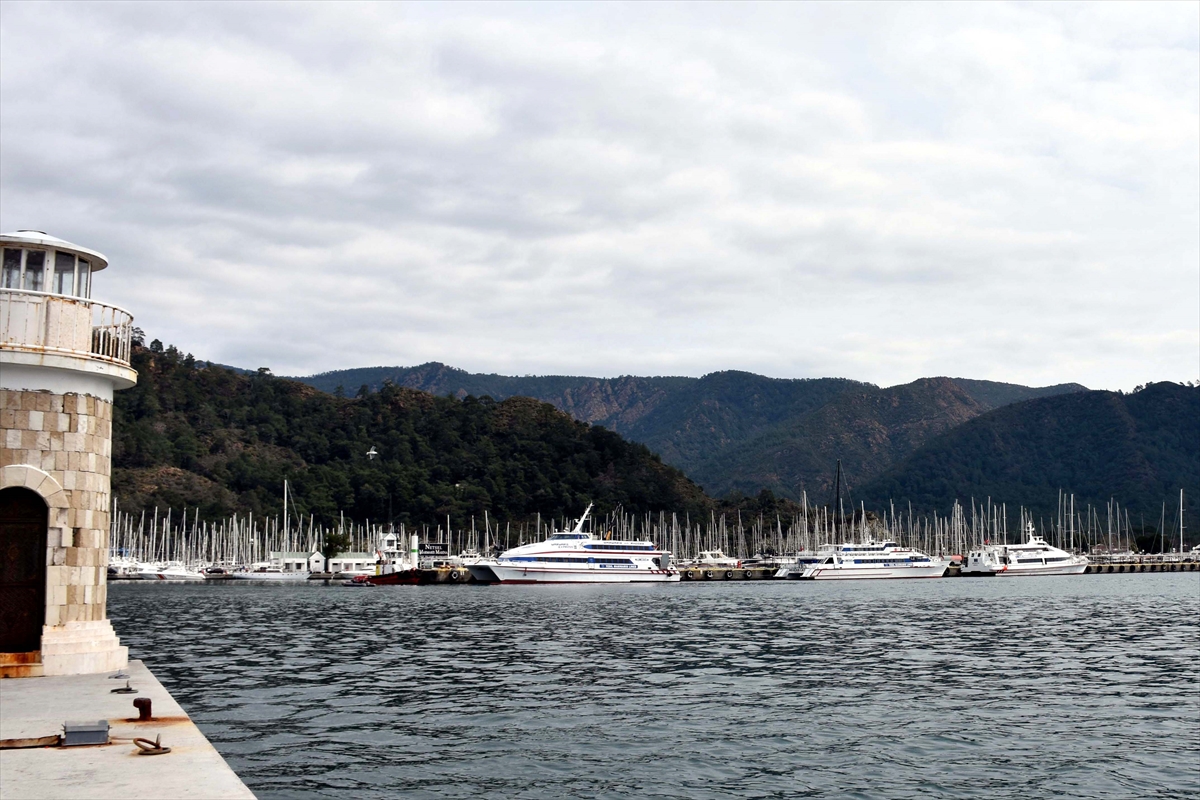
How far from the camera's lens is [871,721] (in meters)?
24.3

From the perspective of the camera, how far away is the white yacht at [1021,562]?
164 m

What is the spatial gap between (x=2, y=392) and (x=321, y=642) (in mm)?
28195

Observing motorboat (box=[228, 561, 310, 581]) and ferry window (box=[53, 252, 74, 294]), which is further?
motorboat (box=[228, 561, 310, 581])

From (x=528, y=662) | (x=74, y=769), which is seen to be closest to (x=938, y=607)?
(x=528, y=662)

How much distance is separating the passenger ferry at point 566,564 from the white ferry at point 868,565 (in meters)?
30.5

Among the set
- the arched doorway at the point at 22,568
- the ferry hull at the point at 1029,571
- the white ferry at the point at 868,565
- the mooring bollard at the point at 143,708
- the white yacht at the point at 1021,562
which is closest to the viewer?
the mooring bollard at the point at 143,708

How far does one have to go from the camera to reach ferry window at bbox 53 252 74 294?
20203 millimetres

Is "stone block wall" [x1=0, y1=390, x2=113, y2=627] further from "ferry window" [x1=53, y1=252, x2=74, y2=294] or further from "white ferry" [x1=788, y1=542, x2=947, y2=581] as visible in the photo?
"white ferry" [x1=788, y1=542, x2=947, y2=581]

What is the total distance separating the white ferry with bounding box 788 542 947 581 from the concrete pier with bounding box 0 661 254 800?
14267 centimetres

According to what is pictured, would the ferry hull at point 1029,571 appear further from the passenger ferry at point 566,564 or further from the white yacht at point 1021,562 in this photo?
the passenger ferry at point 566,564

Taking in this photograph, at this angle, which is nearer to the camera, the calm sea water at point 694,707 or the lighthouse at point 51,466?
the calm sea water at point 694,707

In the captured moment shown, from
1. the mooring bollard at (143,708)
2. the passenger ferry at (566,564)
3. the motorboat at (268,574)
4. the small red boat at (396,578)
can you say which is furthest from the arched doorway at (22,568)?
the motorboat at (268,574)

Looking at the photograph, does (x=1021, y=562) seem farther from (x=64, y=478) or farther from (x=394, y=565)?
(x=64, y=478)

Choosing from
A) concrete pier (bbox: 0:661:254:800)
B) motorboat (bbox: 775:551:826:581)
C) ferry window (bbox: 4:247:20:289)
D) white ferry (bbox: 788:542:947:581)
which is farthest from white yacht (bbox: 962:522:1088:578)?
concrete pier (bbox: 0:661:254:800)
